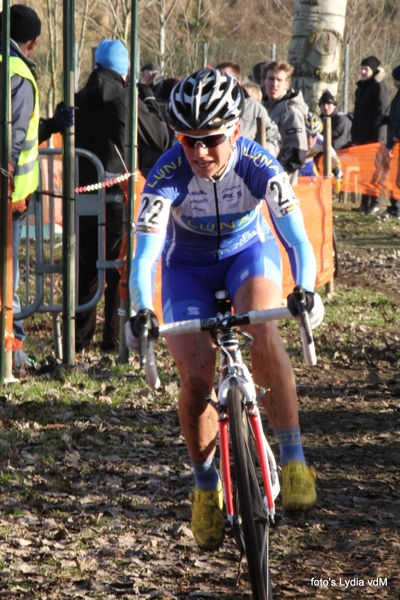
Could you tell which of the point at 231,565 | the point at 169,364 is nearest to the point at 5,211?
the point at 169,364

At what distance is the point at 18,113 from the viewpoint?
297 inches

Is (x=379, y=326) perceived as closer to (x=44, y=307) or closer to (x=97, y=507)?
(x=44, y=307)

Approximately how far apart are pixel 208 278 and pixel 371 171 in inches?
501

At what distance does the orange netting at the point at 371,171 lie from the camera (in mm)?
16766

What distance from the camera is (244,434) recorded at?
3.99m

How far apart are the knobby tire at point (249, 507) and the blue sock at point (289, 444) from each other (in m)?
0.50

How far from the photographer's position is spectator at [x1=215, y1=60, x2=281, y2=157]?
33.4 ft

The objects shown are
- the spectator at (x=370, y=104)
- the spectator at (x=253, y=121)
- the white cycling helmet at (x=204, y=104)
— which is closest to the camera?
the white cycling helmet at (x=204, y=104)

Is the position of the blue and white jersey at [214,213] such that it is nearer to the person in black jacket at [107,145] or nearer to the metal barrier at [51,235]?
the metal barrier at [51,235]

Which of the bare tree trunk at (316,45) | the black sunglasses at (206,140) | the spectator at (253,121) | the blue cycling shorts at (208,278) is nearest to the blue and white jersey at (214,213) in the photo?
the blue cycling shorts at (208,278)

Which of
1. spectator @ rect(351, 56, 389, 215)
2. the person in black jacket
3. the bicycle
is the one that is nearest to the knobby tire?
the bicycle

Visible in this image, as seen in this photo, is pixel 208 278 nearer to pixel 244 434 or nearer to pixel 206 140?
pixel 206 140

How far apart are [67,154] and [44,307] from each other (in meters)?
1.49

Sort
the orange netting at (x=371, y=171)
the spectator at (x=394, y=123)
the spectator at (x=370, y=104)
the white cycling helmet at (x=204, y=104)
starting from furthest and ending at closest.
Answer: the spectator at (x=370, y=104) < the orange netting at (x=371, y=171) < the spectator at (x=394, y=123) < the white cycling helmet at (x=204, y=104)
